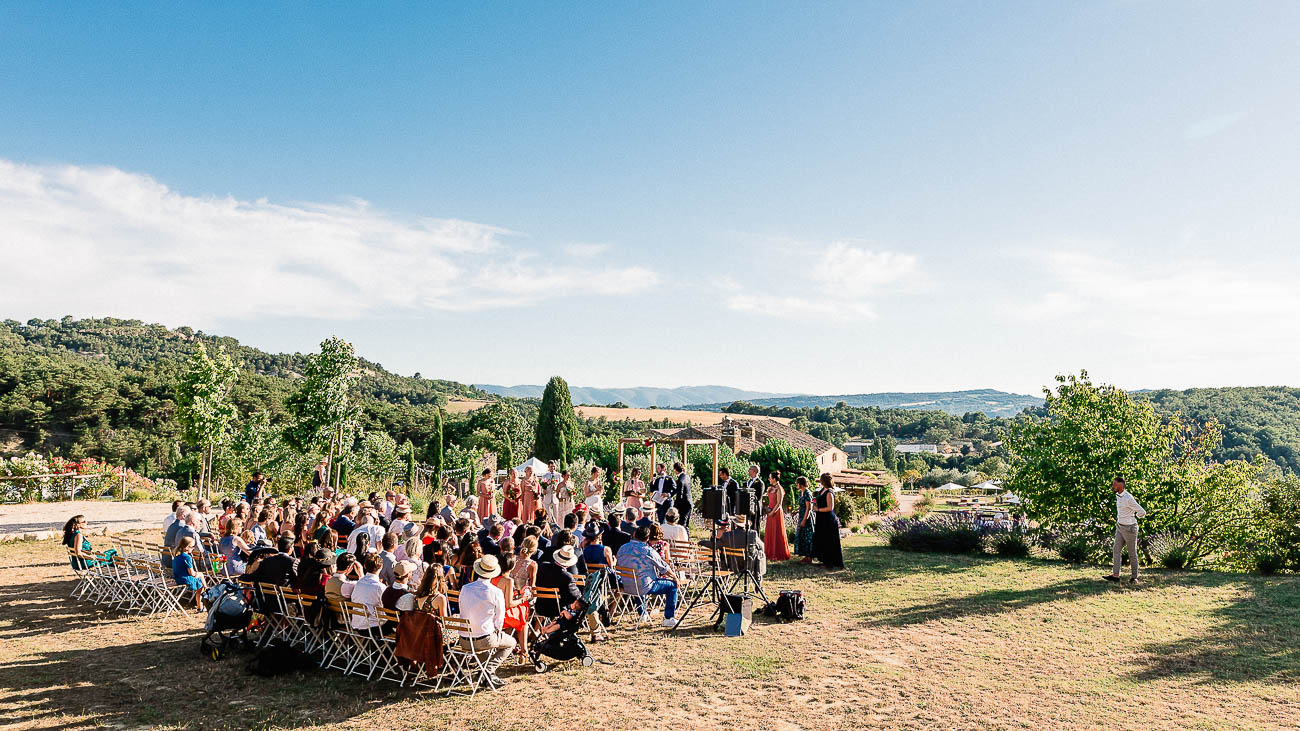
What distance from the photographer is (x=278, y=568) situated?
6910 millimetres

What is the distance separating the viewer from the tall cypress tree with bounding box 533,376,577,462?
35.4 meters

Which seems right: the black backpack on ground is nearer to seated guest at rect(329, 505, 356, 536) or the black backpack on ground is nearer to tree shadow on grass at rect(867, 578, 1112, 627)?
tree shadow on grass at rect(867, 578, 1112, 627)

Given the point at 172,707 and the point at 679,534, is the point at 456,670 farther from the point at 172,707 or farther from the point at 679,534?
the point at 679,534

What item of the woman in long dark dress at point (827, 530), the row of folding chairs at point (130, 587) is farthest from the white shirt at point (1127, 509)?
the row of folding chairs at point (130, 587)

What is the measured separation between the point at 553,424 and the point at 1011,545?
2486 cm

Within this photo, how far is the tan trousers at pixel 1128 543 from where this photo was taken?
34.8 ft

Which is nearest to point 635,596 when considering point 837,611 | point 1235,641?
point 837,611

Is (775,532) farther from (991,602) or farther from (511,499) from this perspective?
(511,499)

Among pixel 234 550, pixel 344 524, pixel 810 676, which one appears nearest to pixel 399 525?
pixel 344 524

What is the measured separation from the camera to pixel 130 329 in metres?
81.4

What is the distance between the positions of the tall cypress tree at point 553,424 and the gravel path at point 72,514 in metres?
17.3

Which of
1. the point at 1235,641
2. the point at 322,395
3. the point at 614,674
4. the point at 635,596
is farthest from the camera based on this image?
the point at 322,395

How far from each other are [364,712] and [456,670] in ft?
2.52

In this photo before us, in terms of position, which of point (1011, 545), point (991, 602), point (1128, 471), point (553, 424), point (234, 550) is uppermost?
point (553, 424)
